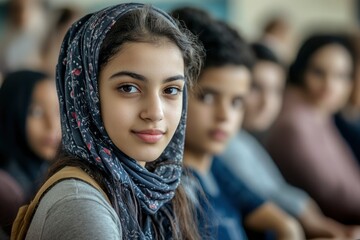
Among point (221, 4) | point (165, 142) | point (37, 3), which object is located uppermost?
point (165, 142)

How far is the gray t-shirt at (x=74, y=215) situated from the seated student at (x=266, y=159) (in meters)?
1.14

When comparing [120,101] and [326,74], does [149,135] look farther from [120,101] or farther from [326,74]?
[326,74]

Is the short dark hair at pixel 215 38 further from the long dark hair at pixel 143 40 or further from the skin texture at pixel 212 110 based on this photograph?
the long dark hair at pixel 143 40

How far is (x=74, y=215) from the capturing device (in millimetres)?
1232

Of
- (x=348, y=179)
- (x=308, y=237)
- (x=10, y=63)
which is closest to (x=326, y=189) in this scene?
(x=348, y=179)

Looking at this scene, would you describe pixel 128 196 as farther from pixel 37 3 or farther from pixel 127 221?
pixel 37 3

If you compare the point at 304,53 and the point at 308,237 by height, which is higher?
the point at 304,53

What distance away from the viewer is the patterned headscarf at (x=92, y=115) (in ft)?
4.48

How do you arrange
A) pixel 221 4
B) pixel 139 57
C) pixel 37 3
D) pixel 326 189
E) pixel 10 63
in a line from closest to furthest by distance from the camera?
pixel 139 57
pixel 326 189
pixel 10 63
pixel 37 3
pixel 221 4

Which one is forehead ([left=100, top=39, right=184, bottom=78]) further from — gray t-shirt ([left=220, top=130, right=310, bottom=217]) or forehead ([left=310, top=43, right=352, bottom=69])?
forehead ([left=310, top=43, right=352, bottom=69])

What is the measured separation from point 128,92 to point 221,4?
648 cm

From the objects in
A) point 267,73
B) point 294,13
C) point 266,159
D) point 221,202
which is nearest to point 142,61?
point 221,202

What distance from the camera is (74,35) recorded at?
1416mm

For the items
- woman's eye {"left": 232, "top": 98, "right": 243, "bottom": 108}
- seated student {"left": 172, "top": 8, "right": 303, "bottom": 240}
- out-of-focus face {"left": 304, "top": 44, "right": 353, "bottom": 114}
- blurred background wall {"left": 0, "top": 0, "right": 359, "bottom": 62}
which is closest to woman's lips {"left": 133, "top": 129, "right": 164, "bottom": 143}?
seated student {"left": 172, "top": 8, "right": 303, "bottom": 240}
